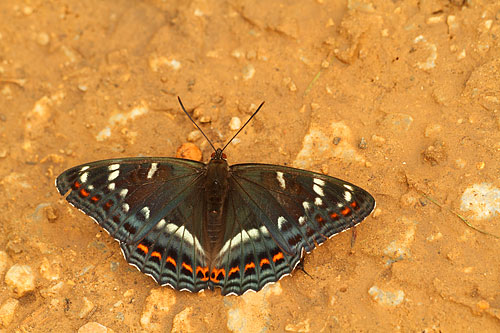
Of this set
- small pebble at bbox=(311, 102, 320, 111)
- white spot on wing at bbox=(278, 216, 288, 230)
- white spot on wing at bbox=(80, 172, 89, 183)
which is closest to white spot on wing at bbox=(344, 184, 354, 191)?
white spot on wing at bbox=(278, 216, 288, 230)

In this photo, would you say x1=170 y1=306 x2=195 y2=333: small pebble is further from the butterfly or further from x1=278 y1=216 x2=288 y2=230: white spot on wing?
x1=278 y1=216 x2=288 y2=230: white spot on wing

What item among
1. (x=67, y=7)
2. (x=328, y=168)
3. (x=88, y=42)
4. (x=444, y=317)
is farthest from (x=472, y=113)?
(x=67, y=7)

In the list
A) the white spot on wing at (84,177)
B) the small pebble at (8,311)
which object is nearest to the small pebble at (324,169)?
the white spot on wing at (84,177)

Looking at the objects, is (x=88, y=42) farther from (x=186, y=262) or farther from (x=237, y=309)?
(x=237, y=309)

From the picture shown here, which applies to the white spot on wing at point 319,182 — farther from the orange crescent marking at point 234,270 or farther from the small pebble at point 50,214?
the small pebble at point 50,214

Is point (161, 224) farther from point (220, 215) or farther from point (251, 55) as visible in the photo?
point (251, 55)

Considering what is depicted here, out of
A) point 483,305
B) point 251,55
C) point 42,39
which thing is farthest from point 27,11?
point 483,305
